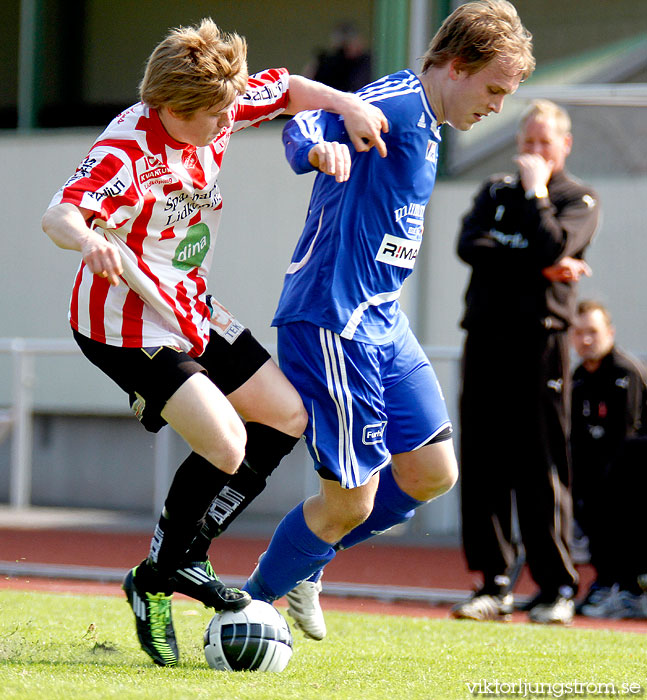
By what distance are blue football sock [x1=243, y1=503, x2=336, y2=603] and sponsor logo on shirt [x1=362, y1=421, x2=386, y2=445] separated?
15.7 inches

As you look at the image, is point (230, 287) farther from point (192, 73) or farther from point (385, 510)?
point (192, 73)

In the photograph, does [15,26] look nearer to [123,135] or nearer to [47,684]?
[123,135]

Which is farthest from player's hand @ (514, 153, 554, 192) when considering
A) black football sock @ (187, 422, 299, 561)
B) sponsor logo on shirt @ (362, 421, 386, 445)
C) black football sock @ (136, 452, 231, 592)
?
black football sock @ (136, 452, 231, 592)

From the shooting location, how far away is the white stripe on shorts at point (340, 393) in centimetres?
376

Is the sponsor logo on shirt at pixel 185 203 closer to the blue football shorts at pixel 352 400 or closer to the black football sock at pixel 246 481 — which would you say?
the blue football shorts at pixel 352 400

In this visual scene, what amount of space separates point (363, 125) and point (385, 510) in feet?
4.66

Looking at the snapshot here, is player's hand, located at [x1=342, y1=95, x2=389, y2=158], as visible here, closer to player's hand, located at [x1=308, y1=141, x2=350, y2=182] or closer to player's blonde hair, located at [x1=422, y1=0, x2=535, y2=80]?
player's hand, located at [x1=308, y1=141, x2=350, y2=182]

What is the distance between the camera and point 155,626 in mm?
3695

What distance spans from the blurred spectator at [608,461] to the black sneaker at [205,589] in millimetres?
2635

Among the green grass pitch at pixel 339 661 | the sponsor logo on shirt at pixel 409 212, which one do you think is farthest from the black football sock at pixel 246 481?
the sponsor logo on shirt at pixel 409 212

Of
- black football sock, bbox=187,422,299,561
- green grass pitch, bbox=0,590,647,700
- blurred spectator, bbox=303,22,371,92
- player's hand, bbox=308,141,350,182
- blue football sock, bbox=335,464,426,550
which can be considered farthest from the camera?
blurred spectator, bbox=303,22,371,92

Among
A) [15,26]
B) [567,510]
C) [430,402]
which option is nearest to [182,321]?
[430,402]

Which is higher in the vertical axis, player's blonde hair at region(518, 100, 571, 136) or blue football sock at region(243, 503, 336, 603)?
player's blonde hair at region(518, 100, 571, 136)

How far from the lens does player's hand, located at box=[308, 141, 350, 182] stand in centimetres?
342
